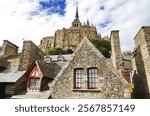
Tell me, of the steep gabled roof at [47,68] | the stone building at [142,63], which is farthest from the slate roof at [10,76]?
the stone building at [142,63]

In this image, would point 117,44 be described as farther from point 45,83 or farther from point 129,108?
point 129,108

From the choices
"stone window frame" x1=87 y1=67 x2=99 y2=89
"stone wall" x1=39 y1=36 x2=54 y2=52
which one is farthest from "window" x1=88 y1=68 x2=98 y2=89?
"stone wall" x1=39 y1=36 x2=54 y2=52

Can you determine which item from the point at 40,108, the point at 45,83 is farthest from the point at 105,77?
the point at 40,108

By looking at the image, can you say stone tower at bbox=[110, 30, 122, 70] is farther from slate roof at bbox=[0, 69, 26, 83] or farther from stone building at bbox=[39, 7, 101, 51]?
stone building at bbox=[39, 7, 101, 51]

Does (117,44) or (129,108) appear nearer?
(129,108)

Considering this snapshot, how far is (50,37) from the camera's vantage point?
10000 centimetres

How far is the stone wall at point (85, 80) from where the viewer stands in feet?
33.2

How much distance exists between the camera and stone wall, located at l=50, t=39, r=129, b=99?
10.1 metres

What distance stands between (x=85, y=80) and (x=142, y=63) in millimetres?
3693

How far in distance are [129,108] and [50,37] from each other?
316 ft

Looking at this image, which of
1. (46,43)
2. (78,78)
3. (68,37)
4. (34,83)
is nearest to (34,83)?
(34,83)

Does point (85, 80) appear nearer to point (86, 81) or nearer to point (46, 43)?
point (86, 81)

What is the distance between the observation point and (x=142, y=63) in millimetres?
11367

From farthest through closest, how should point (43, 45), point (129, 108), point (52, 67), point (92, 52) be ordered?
point (43, 45) < point (52, 67) < point (92, 52) < point (129, 108)
